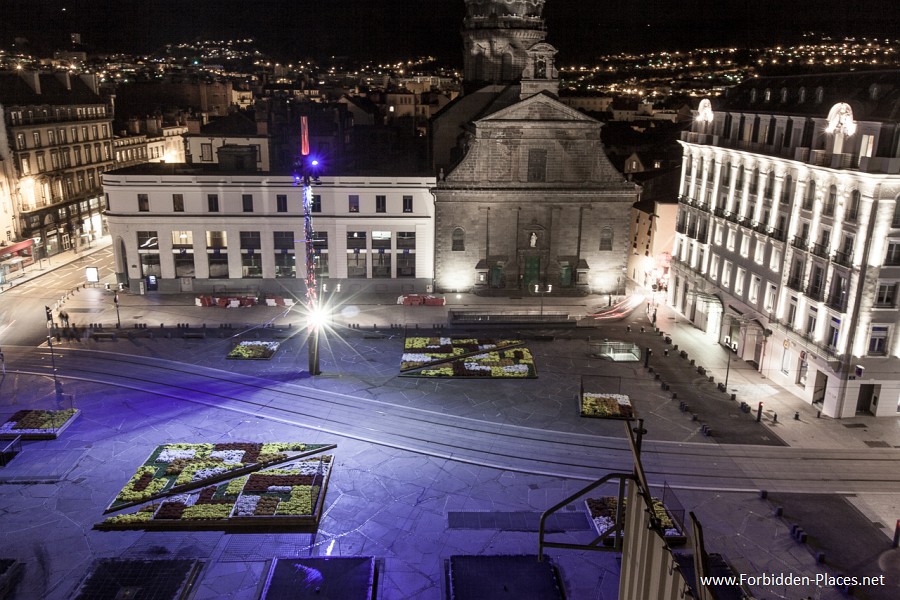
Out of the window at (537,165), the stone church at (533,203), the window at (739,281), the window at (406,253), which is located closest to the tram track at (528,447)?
the window at (739,281)

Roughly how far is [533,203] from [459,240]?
25.1 feet

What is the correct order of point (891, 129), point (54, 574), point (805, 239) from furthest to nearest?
point (805, 239)
point (891, 129)
point (54, 574)

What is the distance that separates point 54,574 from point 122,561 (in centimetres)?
227

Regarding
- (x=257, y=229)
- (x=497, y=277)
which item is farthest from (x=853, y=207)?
(x=257, y=229)

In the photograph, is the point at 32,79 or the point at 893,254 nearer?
the point at 893,254

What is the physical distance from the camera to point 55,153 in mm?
73938

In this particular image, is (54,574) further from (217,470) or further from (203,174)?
(203,174)

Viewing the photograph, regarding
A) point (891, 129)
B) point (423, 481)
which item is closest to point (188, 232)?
point (423, 481)

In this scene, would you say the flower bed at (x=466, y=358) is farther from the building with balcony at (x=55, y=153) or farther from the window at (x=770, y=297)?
the building with balcony at (x=55, y=153)

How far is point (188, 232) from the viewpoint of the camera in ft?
198

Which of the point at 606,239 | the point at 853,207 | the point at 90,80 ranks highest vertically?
the point at 90,80

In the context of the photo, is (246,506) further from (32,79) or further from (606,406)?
(32,79)

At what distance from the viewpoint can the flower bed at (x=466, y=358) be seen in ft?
145

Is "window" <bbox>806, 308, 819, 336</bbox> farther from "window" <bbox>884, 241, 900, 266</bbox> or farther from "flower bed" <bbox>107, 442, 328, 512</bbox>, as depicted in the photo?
"flower bed" <bbox>107, 442, 328, 512</bbox>
